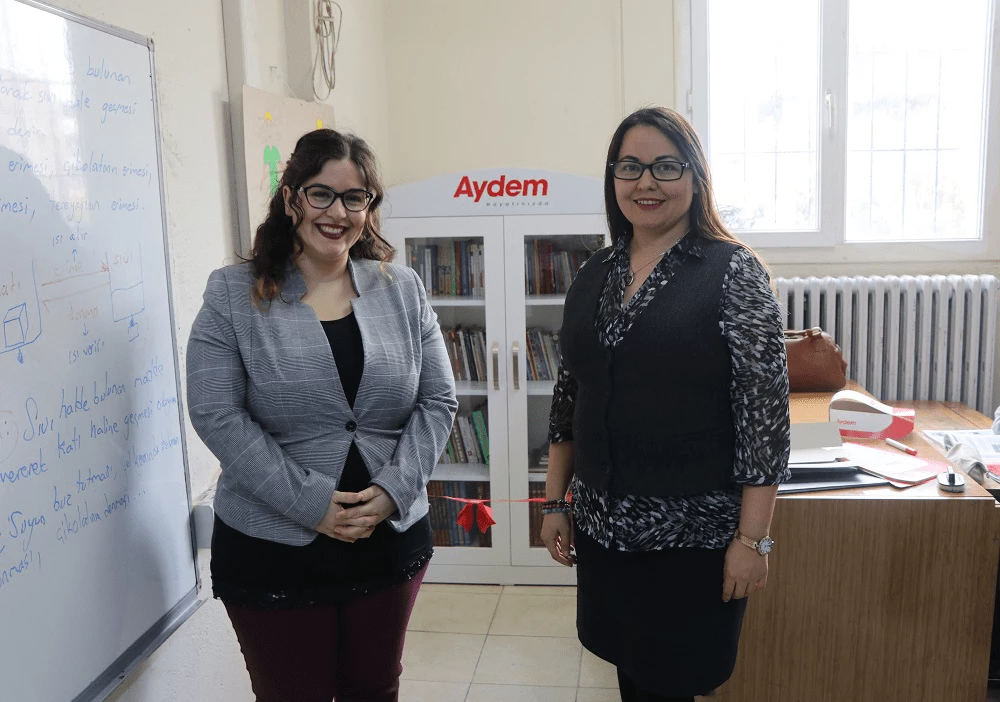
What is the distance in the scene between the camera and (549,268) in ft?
11.0

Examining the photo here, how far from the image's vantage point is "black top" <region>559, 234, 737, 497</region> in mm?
1506

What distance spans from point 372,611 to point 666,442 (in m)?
0.65

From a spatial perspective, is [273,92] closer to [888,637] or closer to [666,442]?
[666,442]

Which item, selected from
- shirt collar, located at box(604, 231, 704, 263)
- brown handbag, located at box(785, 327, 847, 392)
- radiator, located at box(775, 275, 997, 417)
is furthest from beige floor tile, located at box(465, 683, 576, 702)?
radiator, located at box(775, 275, 997, 417)

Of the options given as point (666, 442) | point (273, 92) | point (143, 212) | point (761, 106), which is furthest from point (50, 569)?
point (761, 106)

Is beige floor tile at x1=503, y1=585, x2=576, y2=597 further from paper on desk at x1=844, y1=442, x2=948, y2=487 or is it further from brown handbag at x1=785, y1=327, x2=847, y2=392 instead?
paper on desk at x1=844, y1=442, x2=948, y2=487

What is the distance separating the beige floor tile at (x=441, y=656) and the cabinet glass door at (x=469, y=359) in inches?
18.3

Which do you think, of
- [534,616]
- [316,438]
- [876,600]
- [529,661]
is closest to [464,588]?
[534,616]

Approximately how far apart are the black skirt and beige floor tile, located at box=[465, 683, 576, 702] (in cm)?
106

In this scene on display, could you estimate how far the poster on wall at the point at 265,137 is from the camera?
2393 mm

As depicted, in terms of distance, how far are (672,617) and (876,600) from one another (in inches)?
31.9

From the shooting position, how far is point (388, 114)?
3.83 meters

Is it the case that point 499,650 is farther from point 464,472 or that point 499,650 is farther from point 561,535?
point 561,535

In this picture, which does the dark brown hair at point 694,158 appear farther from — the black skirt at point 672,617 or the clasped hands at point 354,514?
the clasped hands at point 354,514
